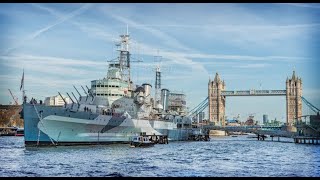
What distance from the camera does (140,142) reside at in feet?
159

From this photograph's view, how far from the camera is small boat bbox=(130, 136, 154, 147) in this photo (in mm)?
48031

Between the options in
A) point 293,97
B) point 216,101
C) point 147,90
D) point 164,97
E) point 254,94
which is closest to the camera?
point 147,90

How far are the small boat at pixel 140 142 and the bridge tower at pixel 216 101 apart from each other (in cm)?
10637

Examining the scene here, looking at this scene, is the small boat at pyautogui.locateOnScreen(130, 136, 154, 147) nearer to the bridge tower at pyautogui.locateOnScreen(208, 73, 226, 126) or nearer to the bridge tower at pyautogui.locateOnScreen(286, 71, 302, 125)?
the bridge tower at pyautogui.locateOnScreen(286, 71, 302, 125)

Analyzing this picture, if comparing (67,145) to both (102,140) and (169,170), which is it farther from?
(169,170)

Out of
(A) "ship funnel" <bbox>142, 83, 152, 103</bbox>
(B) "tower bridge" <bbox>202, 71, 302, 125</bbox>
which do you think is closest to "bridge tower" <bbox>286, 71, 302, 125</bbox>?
(B) "tower bridge" <bbox>202, 71, 302, 125</bbox>

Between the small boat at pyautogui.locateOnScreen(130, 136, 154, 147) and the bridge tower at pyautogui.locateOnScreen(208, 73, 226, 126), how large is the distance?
106374 mm

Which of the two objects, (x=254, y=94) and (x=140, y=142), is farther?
(x=254, y=94)

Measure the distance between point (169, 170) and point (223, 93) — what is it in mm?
133586

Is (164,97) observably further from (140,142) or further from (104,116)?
(104,116)

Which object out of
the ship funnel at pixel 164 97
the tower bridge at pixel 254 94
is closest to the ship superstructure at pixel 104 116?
the ship funnel at pixel 164 97

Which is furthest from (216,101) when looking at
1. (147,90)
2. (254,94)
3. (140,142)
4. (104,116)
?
(104,116)

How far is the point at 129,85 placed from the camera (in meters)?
57.8

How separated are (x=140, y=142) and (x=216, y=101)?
113m
